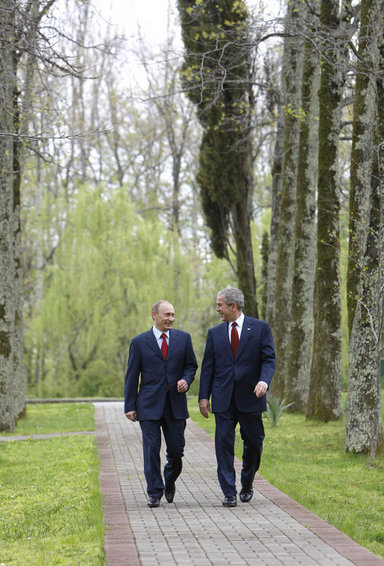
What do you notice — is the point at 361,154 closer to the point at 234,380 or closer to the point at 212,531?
the point at 234,380

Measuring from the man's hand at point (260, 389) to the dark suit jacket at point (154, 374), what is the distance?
66cm

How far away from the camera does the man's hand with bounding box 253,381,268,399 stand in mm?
7903

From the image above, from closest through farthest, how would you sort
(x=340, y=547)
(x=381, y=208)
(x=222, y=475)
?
(x=340, y=547), (x=222, y=475), (x=381, y=208)

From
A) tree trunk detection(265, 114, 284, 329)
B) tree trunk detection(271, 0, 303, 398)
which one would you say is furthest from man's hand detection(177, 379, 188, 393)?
tree trunk detection(265, 114, 284, 329)

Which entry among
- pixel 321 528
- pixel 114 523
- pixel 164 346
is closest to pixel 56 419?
pixel 164 346

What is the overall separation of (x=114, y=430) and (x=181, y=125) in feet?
95.8

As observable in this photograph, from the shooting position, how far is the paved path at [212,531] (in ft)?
19.8

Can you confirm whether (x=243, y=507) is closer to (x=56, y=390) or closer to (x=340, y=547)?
(x=340, y=547)

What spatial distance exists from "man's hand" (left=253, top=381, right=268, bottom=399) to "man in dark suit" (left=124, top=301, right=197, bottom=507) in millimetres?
674

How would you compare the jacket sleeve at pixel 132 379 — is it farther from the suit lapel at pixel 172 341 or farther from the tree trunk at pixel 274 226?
the tree trunk at pixel 274 226

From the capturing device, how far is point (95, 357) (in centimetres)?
3133

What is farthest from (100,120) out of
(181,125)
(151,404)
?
(151,404)

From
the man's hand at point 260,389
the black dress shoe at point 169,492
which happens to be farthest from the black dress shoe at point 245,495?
the man's hand at point 260,389

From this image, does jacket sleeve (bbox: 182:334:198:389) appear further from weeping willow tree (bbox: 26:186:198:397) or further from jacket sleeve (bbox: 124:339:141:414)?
weeping willow tree (bbox: 26:186:198:397)
